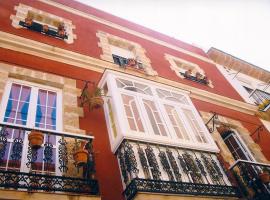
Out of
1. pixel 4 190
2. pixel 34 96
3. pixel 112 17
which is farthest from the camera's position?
pixel 112 17

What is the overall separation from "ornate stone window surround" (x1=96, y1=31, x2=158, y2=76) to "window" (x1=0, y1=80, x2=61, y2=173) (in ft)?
10.9

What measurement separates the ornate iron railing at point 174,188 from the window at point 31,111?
151cm

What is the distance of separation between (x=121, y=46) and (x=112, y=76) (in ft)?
15.0

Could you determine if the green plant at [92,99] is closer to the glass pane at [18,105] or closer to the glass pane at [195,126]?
the glass pane at [18,105]

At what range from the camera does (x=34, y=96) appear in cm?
669

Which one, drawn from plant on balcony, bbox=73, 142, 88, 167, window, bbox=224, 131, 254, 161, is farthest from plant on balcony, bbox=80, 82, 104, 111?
window, bbox=224, 131, 254, 161

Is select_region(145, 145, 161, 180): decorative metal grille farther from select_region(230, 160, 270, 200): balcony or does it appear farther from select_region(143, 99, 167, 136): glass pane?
select_region(230, 160, 270, 200): balcony

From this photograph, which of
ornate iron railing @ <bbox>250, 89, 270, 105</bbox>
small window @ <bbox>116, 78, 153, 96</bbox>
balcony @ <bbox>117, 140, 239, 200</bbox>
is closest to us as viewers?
balcony @ <bbox>117, 140, 239, 200</bbox>

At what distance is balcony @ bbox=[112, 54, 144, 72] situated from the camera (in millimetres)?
10130

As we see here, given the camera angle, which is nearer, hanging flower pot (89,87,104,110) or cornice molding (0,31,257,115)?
hanging flower pot (89,87,104,110)

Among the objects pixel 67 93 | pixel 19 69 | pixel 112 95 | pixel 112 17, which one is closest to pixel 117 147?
pixel 112 95

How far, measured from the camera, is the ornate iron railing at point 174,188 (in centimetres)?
497

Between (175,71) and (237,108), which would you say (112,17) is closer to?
(175,71)

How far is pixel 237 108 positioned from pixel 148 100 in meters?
5.63
